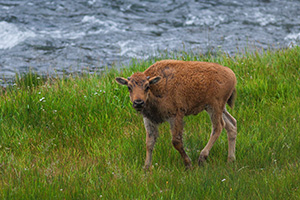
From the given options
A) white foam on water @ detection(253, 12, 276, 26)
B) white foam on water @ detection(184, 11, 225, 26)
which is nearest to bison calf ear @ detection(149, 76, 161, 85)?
white foam on water @ detection(184, 11, 225, 26)

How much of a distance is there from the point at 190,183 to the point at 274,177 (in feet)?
3.30

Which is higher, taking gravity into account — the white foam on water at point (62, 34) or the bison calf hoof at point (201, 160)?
the bison calf hoof at point (201, 160)

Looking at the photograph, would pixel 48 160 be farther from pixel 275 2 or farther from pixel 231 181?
pixel 275 2

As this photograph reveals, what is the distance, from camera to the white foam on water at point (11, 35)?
14426mm

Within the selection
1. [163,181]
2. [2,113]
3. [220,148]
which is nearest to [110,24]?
[2,113]

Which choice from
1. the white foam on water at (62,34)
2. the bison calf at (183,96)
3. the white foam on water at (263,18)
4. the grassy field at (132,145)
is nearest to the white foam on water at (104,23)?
the white foam on water at (62,34)

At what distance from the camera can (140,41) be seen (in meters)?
14.6

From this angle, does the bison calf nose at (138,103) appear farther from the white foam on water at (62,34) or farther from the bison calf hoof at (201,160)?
the white foam on water at (62,34)

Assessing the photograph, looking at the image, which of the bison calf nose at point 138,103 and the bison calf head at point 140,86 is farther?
the bison calf head at point 140,86

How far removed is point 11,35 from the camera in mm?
14969

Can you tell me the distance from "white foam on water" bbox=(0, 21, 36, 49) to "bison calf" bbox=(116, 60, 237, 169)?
9.21 m

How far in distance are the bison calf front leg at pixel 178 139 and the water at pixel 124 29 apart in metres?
6.37

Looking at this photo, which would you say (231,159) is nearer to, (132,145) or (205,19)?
(132,145)

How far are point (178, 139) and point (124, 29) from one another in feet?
33.1
